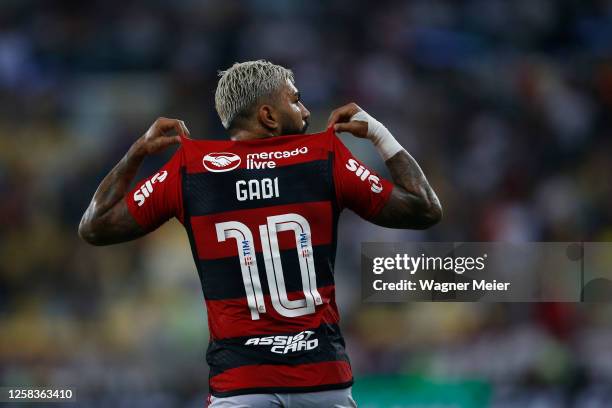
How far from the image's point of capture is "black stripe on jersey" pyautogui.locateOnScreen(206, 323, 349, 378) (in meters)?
2.89

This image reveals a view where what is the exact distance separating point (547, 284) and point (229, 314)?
362 cm

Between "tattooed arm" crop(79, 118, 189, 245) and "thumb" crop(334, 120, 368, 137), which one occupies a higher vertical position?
"thumb" crop(334, 120, 368, 137)

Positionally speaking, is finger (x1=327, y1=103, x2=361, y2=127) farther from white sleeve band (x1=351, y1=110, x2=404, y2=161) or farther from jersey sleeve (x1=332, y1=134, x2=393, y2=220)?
jersey sleeve (x1=332, y1=134, x2=393, y2=220)

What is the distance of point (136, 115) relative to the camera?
9086 millimetres

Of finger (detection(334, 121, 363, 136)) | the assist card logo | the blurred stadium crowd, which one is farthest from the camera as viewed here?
the blurred stadium crowd

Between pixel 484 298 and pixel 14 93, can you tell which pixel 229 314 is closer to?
pixel 484 298

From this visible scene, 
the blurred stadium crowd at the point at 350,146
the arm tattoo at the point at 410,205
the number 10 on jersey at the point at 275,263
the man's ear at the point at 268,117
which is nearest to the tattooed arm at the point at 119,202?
the man's ear at the point at 268,117

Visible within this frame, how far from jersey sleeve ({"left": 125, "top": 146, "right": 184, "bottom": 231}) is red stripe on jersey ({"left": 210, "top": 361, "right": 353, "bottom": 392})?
513 millimetres

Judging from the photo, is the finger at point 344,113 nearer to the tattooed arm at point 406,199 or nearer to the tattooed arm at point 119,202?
the tattooed arm at point 406,199

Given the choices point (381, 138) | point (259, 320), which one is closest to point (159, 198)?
point (259, 320)

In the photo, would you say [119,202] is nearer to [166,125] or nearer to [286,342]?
[166,125]

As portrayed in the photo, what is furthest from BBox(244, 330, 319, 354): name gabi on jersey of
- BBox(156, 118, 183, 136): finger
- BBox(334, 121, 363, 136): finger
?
BBox(156, 118, 183, 136): finger

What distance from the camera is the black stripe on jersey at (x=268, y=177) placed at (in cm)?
291

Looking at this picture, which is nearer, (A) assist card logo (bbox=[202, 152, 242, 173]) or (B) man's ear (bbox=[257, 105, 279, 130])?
(A) assist card logo (bbox=[202, 152, 242, 173])
